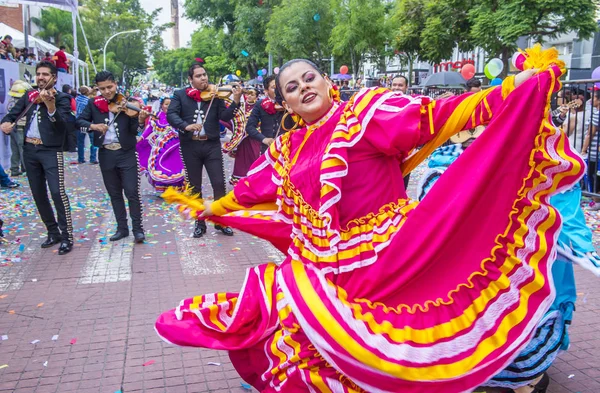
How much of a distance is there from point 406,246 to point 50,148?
5105 millimetres

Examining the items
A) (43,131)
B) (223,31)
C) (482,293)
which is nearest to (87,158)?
(43,131)

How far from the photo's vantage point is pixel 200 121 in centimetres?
728

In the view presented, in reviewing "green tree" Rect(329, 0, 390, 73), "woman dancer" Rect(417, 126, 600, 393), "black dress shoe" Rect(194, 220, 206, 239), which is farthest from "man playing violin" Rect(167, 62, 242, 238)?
"green tree" Rect(329, 0, 390, 73)

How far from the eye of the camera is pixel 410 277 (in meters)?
2.69

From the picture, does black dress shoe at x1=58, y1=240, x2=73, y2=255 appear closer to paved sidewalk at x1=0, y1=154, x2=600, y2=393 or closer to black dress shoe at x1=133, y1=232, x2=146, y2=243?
paved sidewalk at x1=0, y1=154, x2=600, y2=393

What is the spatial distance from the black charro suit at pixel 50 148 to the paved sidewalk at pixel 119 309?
1.86ft

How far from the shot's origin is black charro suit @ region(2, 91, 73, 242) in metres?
6.53

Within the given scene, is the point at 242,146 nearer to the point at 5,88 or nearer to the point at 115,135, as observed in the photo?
the point at 115,135

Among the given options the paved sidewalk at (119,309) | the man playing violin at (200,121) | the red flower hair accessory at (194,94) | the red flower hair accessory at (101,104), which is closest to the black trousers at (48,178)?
the paved sidewalk at (119,309)

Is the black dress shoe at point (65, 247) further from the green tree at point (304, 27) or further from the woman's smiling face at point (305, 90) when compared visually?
the green tree at point (304, 27)

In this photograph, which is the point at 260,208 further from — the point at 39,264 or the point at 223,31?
the point at 223,31

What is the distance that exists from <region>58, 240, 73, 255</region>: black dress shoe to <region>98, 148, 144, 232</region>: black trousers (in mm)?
753

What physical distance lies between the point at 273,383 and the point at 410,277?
839 millimetres

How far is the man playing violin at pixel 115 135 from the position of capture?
6887 millimetres
